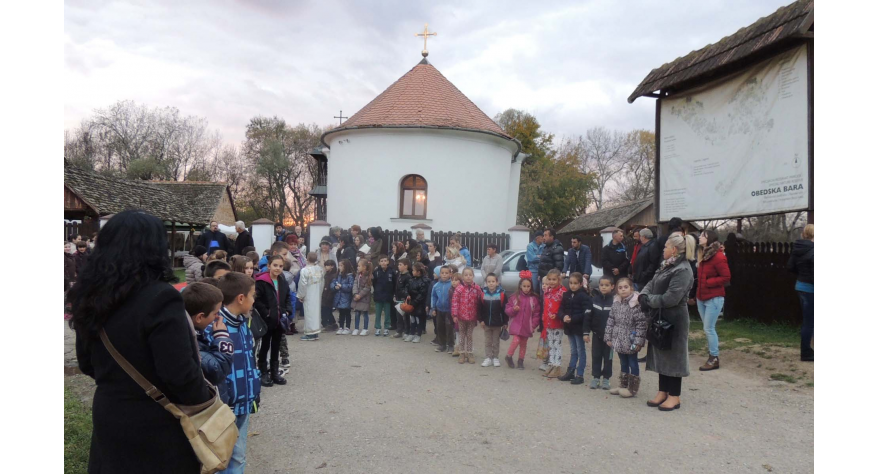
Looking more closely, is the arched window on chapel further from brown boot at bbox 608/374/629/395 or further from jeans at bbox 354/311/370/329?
brown boot at bbox 608/374/629/395

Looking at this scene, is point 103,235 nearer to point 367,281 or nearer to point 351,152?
point 367,281

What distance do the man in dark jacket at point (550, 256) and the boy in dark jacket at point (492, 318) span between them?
2290 mm

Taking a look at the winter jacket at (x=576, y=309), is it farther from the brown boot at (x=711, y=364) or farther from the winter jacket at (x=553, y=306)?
the brown boot at (x=711, y=364)

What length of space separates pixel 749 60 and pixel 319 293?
348 inches

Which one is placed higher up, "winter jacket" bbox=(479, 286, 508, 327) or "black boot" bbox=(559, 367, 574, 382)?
"winter jacket" bbox=(479, 286, 508, 327)

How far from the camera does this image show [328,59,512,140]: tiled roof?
21453 millimetres

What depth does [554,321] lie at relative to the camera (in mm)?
7348

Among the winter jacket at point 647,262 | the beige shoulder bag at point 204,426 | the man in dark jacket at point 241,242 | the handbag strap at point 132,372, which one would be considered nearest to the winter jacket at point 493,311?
the winter jacket at point 647,262

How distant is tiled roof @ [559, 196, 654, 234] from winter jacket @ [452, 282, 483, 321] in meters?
29.0

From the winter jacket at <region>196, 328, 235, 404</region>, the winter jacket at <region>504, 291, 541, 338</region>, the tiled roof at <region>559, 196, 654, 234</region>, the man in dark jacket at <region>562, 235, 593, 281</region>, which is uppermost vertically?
the tiled roof at <region>559, 196, 654, 234</region>

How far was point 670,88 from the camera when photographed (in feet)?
38.4

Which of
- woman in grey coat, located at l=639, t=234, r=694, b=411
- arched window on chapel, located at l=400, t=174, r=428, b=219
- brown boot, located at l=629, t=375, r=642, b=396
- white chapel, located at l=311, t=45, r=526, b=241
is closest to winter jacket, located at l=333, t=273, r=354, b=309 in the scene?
brown boot, located at l=629, t=375, r=642, b=396

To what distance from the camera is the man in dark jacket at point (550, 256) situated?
33.7 ft

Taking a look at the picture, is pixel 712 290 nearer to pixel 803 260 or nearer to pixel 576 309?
pixel 803 260
